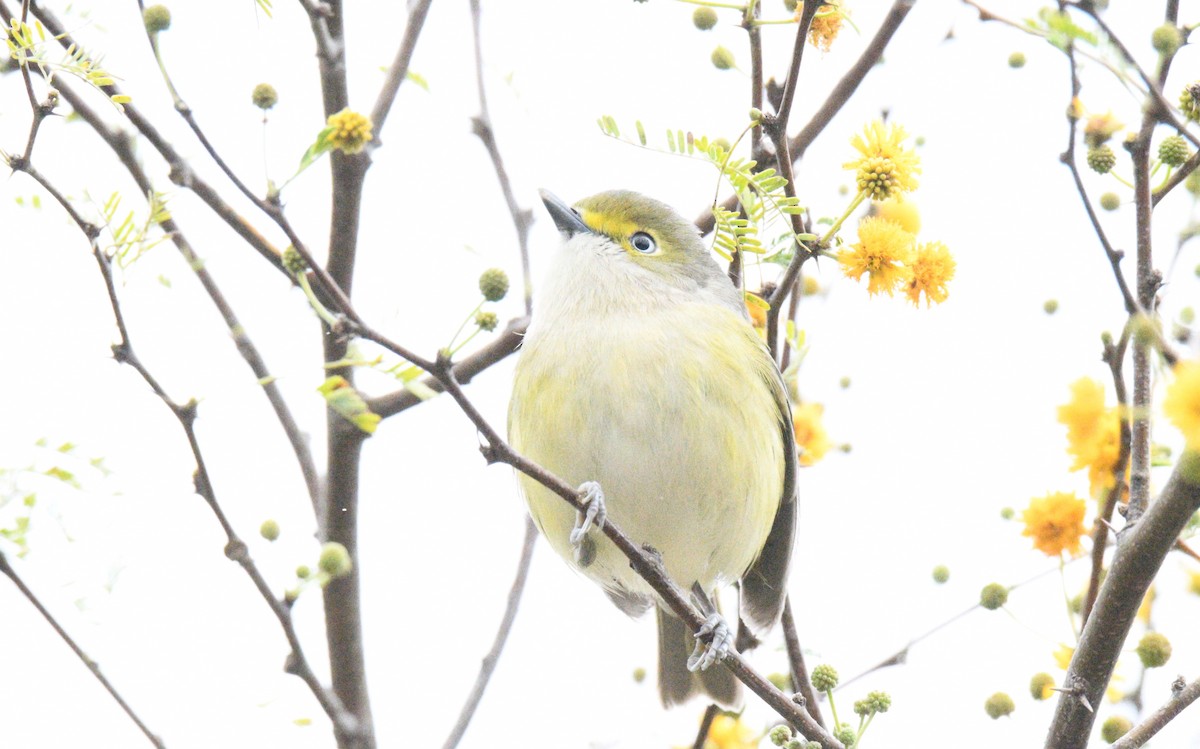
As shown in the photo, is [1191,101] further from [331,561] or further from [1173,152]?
[331,561]

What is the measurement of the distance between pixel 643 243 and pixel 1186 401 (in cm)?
313

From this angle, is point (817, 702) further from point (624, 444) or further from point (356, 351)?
point (356, 351)

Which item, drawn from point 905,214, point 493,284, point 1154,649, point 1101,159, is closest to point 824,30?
point 905,214

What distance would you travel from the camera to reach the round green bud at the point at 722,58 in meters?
→ 3.45

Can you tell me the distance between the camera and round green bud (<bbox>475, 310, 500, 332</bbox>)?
2.43m

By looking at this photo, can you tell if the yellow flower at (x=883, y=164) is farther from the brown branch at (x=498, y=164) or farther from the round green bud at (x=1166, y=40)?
the brown branch at (x=498, y=164)

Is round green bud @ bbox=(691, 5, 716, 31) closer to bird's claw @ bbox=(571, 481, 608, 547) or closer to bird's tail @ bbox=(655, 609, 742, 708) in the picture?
bird's claw @ bbox=(571, 481, 608, 547)

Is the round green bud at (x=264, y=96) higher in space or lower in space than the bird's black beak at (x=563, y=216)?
lower

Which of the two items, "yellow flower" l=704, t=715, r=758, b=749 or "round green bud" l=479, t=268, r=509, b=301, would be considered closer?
"round green bud" l=479, t=268, r=509, b=301

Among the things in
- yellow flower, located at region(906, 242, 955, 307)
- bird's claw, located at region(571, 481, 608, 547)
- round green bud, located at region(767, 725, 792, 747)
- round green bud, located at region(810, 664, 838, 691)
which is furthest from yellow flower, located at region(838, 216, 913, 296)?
round green bud, located at region(767, 725, 792, 747)

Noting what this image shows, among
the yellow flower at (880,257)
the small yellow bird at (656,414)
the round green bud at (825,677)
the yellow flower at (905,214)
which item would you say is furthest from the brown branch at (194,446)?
the yellow flower at (905,214)

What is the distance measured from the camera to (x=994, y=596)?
138 inches

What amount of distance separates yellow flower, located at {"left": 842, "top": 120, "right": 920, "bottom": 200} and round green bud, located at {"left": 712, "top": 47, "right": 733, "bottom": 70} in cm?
51

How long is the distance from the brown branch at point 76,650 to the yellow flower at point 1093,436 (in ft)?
7.69
